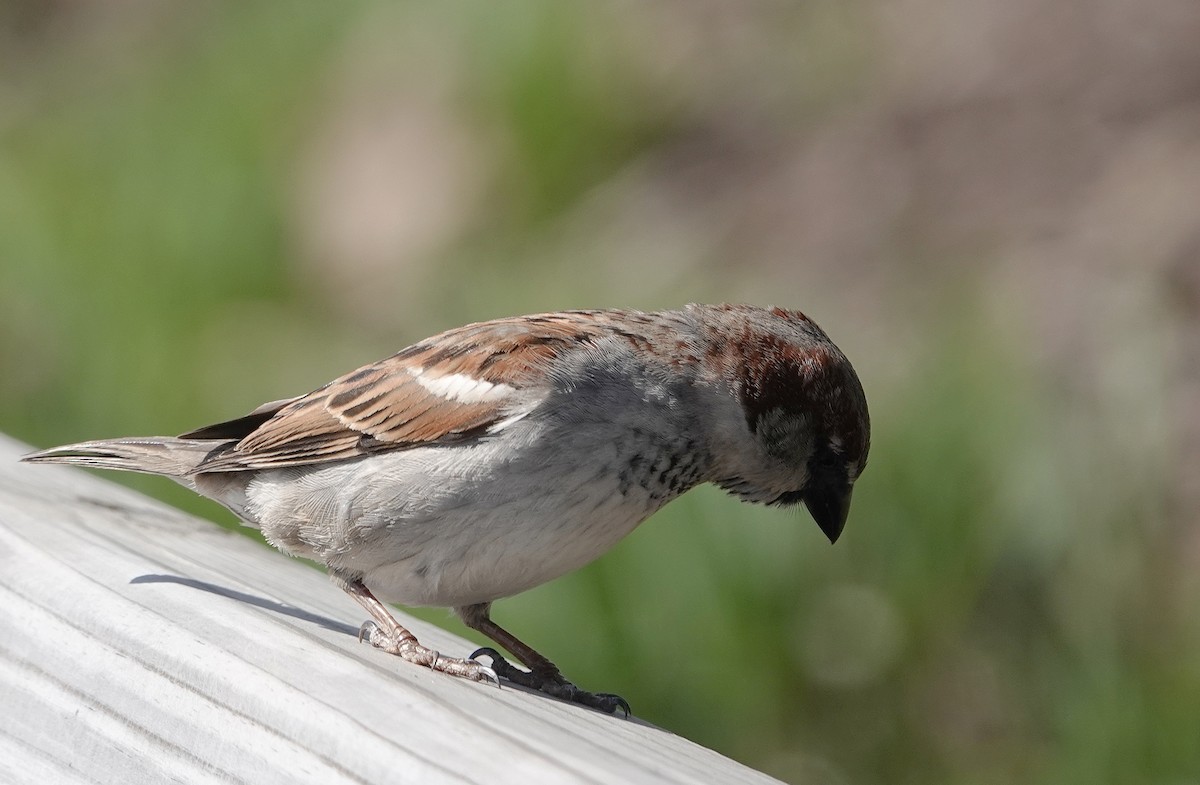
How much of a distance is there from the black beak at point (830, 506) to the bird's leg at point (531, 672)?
0.62 meters

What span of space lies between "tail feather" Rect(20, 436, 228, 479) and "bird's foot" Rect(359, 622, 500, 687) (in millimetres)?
796

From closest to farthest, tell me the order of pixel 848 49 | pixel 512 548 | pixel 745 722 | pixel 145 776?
pixel 145 776 < pixel 512 548 < pixel 745 722 < pixel 848 49

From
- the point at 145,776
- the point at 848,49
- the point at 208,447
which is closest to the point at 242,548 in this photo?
the point at 208,447

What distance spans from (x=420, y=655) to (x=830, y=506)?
1.02 metres

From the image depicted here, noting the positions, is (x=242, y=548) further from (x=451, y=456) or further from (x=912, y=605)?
(x=912, y=605)

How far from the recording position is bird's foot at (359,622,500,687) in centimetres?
191

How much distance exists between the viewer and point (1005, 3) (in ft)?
17.0

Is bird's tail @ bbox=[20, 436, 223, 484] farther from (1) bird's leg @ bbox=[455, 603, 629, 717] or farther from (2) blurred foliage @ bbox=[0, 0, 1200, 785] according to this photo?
(2) blurred foliage @ bbox=[0, 0, 1200, 785]

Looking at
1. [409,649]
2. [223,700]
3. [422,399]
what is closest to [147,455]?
[422,399]

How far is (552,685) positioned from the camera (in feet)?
7.43

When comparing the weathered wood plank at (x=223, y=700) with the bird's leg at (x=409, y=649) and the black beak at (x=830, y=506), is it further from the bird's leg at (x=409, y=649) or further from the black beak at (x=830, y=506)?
the black beak at (x=830, y=506)

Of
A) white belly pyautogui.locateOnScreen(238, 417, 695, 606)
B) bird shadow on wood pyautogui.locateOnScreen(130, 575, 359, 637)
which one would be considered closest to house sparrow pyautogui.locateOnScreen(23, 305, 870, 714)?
white belly pyautogui.locateOnScreen(238, 417, 695, 606)

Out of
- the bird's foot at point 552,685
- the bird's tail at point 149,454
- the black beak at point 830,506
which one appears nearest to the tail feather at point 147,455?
the bird's tail at point 149,454

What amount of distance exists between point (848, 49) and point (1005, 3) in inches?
24.2
